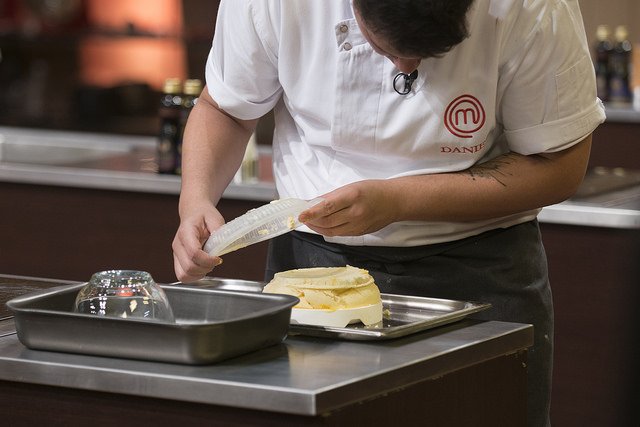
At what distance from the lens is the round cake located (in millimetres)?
1524

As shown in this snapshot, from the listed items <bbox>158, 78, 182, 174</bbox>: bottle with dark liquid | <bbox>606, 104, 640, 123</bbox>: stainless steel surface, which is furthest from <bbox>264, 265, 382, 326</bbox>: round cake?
<bbox>606, 104, 640, 123</bbox>: stainless steel surface

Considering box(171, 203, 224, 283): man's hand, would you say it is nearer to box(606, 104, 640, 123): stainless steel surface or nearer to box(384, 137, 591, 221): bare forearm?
Result: box(384, 137, 591, 221): bare forearm

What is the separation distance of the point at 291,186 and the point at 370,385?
2.37ft

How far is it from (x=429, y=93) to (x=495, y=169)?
157 mm

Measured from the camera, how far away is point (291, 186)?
6.48ft

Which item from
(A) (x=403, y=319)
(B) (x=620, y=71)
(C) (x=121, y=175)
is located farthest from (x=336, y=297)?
(B) (x=620, y=71)

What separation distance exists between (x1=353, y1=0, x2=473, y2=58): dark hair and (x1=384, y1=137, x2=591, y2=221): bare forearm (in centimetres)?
28

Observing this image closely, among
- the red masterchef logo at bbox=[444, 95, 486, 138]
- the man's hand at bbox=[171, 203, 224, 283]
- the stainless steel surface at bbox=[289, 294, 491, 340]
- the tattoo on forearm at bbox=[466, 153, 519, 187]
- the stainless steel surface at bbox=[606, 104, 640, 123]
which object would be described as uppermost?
the stainless steel surface at bbox=[606, 104, 640, 123]

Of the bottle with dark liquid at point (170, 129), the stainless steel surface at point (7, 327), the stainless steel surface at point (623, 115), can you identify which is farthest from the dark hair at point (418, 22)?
the stainless steel surface at point (623, 115)

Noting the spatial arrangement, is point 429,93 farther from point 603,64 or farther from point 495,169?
point 603,64

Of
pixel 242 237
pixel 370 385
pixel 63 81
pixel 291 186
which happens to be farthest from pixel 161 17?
pixel 370 385

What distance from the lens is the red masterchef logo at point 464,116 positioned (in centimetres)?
182

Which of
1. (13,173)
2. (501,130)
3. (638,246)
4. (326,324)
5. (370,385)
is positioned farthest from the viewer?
(13,173)

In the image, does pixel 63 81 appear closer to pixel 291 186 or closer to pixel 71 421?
pixel 291 186
